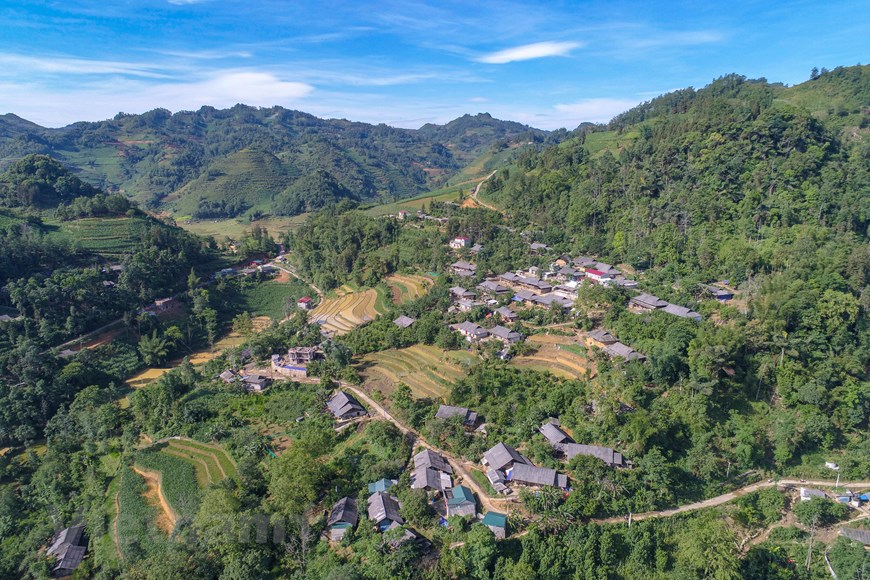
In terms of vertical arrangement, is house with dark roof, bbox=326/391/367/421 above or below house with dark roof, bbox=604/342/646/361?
below

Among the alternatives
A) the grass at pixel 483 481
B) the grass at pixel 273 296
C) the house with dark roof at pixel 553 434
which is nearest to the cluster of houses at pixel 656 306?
the house with dark roof at pixel 553 434

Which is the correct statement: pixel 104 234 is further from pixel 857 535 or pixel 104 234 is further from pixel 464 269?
pixel 857 535

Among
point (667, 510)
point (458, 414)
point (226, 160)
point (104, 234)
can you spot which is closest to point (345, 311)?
point (458, 414)

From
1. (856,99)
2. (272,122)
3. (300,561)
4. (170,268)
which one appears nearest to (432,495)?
(300,561)

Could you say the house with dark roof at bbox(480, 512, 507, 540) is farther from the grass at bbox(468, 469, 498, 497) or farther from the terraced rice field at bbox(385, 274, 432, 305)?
the terraced rice field at bbox(385, 274, 432, 305)

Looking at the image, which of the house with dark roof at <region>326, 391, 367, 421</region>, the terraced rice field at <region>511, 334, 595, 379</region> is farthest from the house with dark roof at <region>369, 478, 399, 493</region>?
the terraced rice field at <region>511, 334, 595, 379</region>

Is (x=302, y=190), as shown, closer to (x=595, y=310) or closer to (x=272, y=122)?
(x=595, y=310)

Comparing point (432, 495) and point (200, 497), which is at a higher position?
point (432, 495)
